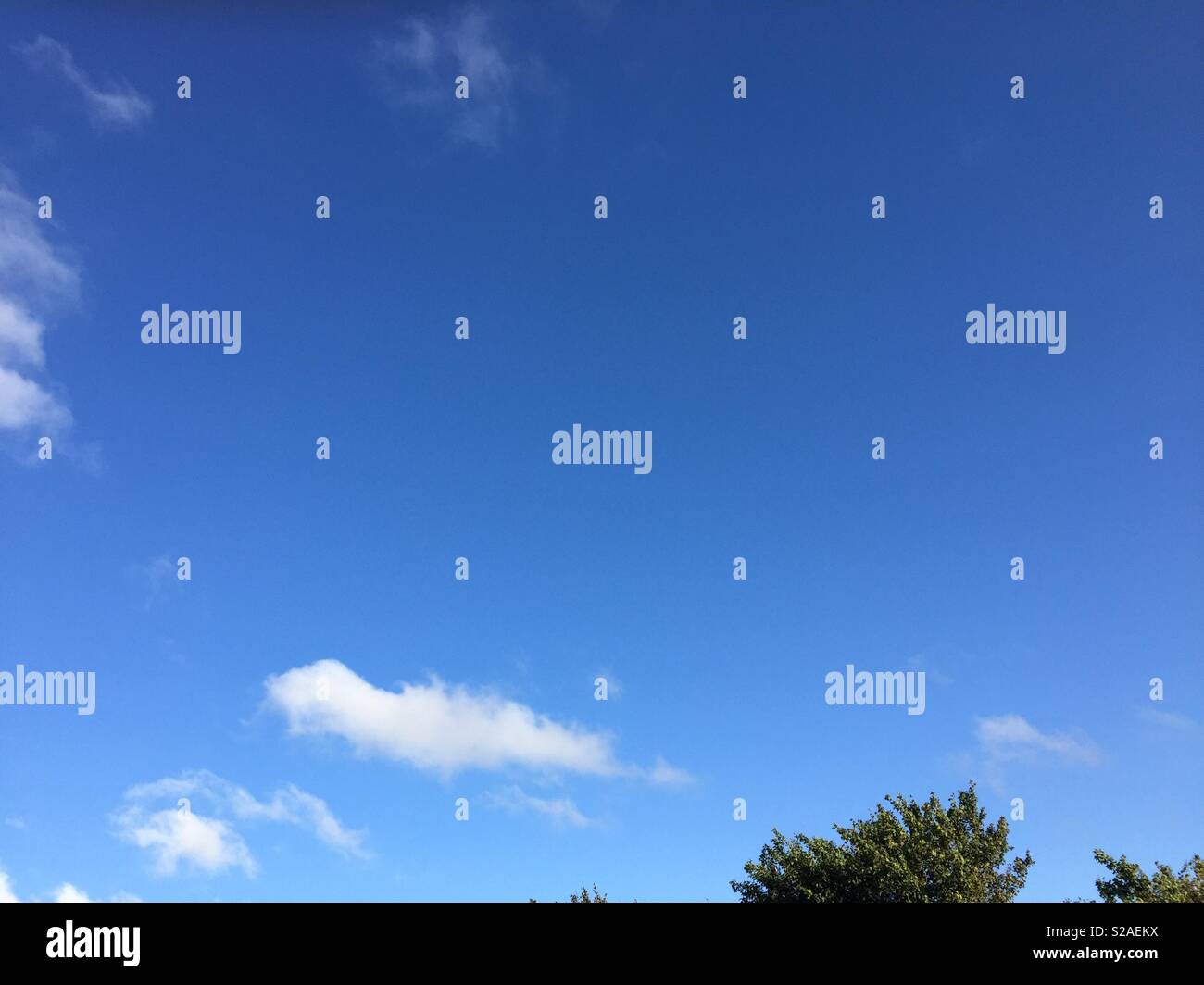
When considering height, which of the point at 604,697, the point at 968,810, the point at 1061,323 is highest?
the point at 1061,323

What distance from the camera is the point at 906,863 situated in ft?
136

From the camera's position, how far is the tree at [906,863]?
4106cm

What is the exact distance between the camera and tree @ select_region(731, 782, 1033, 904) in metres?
41.1
